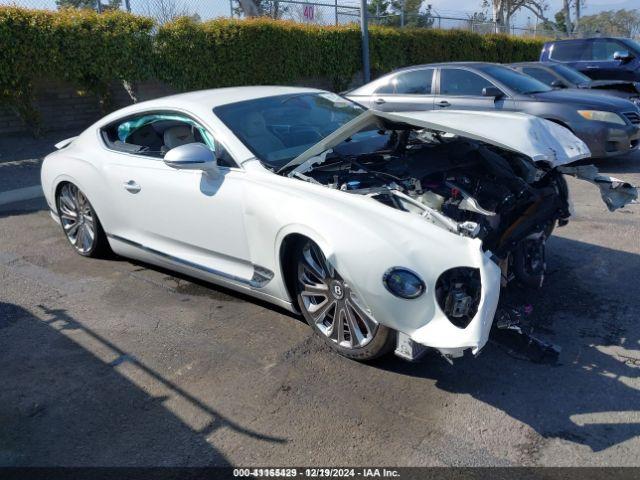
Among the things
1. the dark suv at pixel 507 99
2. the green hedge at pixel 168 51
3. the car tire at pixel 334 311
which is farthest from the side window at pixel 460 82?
the car tire at pixel 334 311

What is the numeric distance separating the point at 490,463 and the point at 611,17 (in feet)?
266

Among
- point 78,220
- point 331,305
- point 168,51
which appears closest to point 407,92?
point 168,51

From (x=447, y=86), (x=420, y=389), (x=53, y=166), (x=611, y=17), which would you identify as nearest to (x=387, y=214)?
(x=420, y=389)

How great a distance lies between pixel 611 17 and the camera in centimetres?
6988

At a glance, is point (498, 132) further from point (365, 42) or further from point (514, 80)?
point (365, 42)

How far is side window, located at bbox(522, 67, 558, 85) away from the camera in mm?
10070

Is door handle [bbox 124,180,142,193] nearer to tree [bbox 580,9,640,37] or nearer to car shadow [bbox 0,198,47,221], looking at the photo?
car shadow [bbox 0,198,47,221]

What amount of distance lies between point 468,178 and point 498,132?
449 mm

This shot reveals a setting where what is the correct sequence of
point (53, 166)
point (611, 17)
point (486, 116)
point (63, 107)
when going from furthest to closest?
point (611, 17)
point (63, 107)
point (53, 166)
point (486, 116)

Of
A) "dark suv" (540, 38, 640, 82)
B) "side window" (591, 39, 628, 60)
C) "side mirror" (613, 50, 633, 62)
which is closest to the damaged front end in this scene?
"side mirror" (613, 50, 633, 62)

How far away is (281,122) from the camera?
14.0 ft

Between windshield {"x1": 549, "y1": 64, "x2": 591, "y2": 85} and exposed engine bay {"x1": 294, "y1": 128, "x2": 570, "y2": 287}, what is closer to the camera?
exposed engine bay {"x1": 294, "y1": 128, "x2": 570, "y2": 287}

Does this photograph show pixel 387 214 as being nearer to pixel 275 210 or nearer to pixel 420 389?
pixel 275 210

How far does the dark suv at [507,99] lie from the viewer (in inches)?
306
